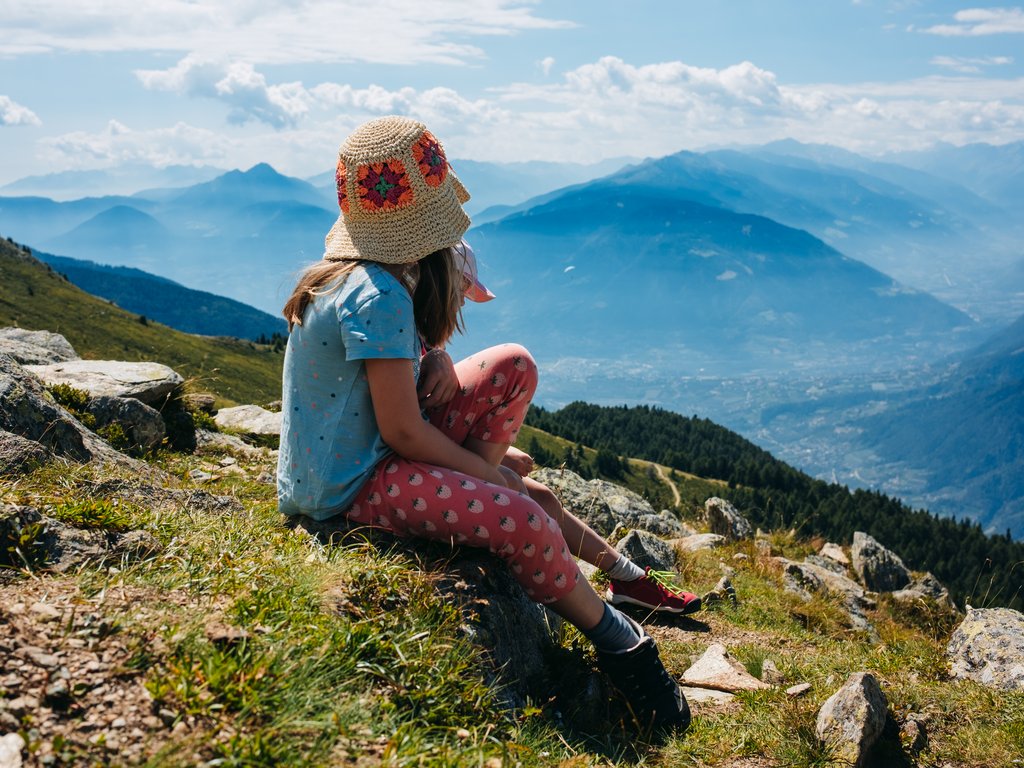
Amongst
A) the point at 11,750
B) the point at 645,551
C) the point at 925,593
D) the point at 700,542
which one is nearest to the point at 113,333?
the point at 700,542

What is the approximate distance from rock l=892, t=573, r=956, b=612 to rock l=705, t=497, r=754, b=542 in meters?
2.77

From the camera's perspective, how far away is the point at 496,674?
4680mm

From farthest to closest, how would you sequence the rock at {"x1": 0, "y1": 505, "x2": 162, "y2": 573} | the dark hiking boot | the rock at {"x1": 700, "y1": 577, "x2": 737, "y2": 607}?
the rock at {"x1": 700, "y1": 577, "x2": 737, "y2": 607} → the dark hiking boot → the rock at {"x1": 0, "y1": 505, "x2": 162, "y2": 573}

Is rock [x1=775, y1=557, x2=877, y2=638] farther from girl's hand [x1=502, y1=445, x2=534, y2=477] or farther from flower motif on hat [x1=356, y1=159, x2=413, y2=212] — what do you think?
flower motif on hat [x1=356, y1=159, x2=413, y2=212]

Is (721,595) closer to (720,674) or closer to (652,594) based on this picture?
(652,594)

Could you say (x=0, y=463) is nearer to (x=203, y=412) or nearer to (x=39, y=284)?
(x=203, y=412)

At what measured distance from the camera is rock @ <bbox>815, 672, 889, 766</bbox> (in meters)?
4.58

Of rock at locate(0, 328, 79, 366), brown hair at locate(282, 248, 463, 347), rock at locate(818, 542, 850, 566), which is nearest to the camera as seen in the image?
brown hair at locate(282, 248, 463, 347)

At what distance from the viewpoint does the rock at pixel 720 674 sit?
5809 millimetres

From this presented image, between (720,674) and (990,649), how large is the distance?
323 centimetres

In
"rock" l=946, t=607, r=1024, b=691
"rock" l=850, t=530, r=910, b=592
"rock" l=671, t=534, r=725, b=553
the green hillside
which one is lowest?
the green hillside

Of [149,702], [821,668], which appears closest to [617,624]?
[821,668]

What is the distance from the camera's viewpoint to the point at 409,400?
4953mm

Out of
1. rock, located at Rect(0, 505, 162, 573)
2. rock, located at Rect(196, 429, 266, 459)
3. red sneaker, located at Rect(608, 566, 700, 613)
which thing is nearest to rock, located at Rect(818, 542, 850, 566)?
red sneaker, located at Rect(608, 566, 700, 613)
